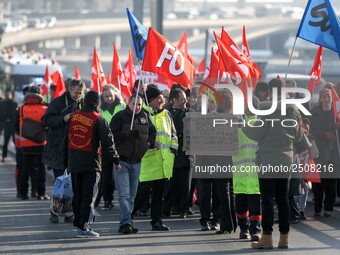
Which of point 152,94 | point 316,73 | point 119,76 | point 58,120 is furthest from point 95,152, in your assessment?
point 119,76

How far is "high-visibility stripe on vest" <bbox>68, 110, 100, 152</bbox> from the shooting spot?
1350 centimetres

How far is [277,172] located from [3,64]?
3977cm

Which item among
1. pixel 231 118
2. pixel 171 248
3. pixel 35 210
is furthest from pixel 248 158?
pixel 35 210

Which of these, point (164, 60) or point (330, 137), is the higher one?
point (164, 60)

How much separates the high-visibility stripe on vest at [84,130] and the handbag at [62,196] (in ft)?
3.81

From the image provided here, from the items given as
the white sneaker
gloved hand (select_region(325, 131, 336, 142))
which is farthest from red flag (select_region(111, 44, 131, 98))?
the white sneaker

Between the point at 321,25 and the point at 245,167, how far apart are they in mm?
1983

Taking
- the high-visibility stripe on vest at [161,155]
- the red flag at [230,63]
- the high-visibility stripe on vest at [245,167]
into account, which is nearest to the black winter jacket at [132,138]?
the high-visibility stripe on vest at [161,155]

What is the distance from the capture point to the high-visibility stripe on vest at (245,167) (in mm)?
13445

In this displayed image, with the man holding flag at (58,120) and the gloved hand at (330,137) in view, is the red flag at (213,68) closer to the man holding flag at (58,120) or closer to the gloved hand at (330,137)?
the gloved hand at (330,137)

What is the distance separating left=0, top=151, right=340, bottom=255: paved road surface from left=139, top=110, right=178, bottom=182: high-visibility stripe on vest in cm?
64

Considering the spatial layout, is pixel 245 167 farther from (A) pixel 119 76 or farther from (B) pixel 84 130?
(A) pixel 119 76

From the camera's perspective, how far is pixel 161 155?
46.7 feet

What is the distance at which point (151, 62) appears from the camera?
15.5 m
